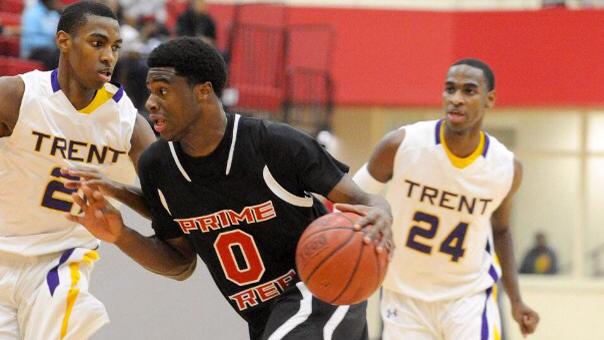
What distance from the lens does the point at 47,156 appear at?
237 inches

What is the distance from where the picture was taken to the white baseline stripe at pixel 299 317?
205 inches

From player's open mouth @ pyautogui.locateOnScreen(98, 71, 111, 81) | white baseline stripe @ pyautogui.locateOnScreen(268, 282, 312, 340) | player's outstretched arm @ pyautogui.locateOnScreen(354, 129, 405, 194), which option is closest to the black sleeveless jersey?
white baseline stripe @ pyautogui.locateOnScreen(268, 282, 312, 340)

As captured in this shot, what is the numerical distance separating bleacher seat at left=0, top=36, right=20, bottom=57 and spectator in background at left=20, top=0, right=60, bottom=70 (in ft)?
0.66

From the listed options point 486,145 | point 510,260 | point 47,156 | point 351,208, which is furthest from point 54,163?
point 510,260

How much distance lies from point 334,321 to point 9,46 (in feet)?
26.7

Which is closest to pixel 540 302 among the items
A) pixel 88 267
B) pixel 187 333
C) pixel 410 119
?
pixel 410 119

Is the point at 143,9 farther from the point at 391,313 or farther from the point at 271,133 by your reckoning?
the point at 271,133

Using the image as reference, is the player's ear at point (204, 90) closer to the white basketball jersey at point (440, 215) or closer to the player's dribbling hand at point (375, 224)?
the player's dribbling hand at point (375, 224)

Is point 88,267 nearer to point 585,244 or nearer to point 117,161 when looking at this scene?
point 117,161

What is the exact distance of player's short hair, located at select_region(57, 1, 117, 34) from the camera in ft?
19.8

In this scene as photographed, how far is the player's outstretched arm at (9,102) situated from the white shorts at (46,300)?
26.1 inches

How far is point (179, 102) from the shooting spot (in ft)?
16.9

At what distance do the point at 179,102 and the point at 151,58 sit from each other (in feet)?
0.77

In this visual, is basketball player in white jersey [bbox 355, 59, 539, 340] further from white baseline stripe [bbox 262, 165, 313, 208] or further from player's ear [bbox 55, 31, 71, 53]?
player's ear [bbox 55, 31, 71, 53]
